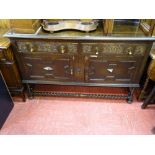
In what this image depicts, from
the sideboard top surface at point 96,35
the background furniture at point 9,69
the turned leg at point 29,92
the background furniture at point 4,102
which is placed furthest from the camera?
the turned leg at point 29,92

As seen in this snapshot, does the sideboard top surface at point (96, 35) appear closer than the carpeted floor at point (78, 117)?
Yes

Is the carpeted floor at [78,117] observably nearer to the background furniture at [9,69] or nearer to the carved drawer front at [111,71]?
the background furniture at [9,69]

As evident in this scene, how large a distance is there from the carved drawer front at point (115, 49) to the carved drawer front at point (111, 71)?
0.29 feet

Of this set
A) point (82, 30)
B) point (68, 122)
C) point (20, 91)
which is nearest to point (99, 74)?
point (82, 30)

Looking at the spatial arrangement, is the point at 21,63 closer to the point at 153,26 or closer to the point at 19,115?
the point at 19,115

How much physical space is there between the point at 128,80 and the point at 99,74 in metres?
0.33

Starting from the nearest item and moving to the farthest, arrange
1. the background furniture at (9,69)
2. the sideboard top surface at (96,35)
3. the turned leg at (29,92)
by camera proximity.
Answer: the sideboard top surface at (96,35)
the background furniture at (9,69)
the turned leg at (29,92)

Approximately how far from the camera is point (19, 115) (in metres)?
1.86

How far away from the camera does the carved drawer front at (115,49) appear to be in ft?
4.82

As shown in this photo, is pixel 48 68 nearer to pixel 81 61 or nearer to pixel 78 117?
pixel 81 61

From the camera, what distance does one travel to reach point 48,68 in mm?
1708

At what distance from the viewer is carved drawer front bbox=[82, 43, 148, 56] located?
57.9 inches

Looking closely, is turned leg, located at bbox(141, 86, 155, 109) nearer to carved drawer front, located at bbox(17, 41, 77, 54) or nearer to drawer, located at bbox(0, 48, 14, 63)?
carved drawer front, located at bbox(17, 41, 77, 54)

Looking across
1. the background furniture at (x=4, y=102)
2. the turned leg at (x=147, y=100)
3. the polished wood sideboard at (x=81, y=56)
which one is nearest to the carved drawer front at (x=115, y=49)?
the polished wood sideboard at (x=81, y=56)
